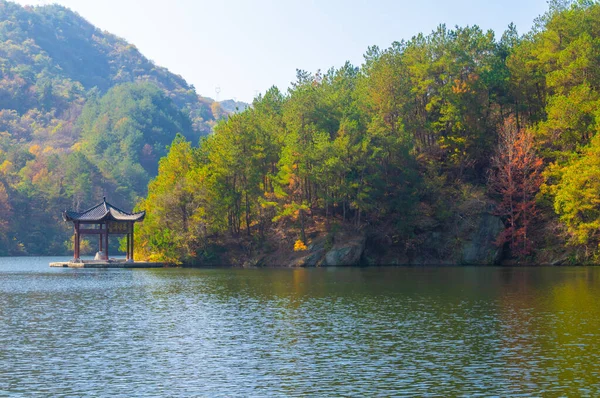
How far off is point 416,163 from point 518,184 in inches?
468

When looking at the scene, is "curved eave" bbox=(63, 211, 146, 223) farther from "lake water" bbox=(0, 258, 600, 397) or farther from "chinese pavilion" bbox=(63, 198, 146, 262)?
"lake water" bbox=(0, 258, 600, 397)

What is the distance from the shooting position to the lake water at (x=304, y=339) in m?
24.9

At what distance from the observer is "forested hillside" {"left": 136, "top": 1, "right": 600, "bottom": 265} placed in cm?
8438

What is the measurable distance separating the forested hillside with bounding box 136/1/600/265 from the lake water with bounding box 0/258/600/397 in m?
26.0

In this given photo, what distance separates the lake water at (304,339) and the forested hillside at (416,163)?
25986 mm

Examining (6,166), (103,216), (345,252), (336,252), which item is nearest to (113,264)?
(103,216)

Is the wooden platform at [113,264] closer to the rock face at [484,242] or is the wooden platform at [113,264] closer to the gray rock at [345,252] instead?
the gray rock at [345,252]

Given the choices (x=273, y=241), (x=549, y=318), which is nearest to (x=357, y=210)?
(x=273, y=241)

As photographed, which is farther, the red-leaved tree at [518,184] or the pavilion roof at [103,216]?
the pavilion roof at [103,216]

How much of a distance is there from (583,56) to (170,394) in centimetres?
7411

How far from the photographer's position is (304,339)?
33656 millimetres

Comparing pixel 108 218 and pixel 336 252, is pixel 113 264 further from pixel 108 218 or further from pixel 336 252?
pixel 336 252

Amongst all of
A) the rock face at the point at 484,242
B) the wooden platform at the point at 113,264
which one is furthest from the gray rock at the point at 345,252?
the wooden platform at the point at 113,264

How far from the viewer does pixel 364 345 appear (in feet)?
105
